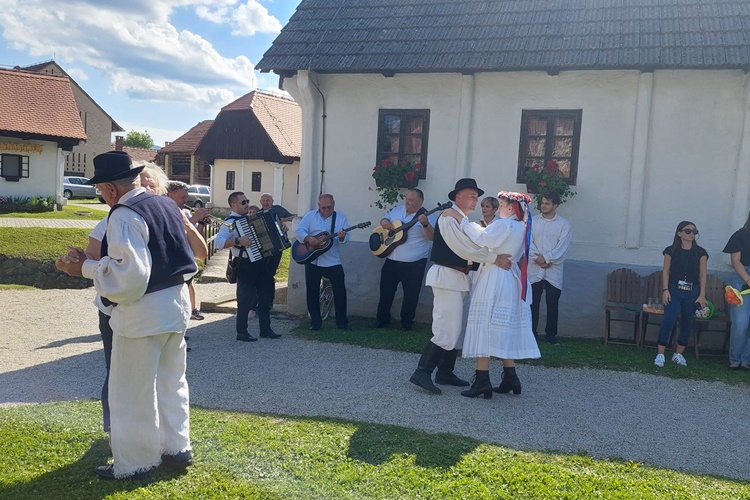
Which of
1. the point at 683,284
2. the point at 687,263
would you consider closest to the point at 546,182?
the point at 687,263

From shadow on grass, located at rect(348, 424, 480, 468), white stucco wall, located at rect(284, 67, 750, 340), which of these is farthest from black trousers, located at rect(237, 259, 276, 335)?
shadow on grass, located at rect(348, 424, 480, 468)

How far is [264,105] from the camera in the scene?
3900 centimetres

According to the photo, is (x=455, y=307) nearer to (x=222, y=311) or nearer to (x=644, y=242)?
(x=644, y=242)

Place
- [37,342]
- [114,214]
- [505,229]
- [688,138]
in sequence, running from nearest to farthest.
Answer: [114,214] → [505,229] → [37,342] → [688,138]

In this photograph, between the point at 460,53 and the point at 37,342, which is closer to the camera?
A: the point at 37,342

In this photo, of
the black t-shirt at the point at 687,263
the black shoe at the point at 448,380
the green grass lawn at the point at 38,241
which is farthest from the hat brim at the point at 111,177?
the green grass lawn at the point at 38,241

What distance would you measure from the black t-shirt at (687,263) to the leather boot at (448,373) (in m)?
3.18

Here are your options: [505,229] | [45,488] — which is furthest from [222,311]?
[45,488]

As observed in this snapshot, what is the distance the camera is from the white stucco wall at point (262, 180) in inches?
1468

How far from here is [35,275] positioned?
15227 mm

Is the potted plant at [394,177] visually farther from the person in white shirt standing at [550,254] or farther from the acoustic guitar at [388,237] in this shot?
the person in white shirt standing at [550,254]

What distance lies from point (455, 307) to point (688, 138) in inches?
189

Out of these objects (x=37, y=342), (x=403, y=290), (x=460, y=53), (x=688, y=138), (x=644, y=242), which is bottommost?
(x=37, y=342)

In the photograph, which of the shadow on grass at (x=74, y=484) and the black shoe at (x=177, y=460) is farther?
the black shoe at (x=177, y=460)
